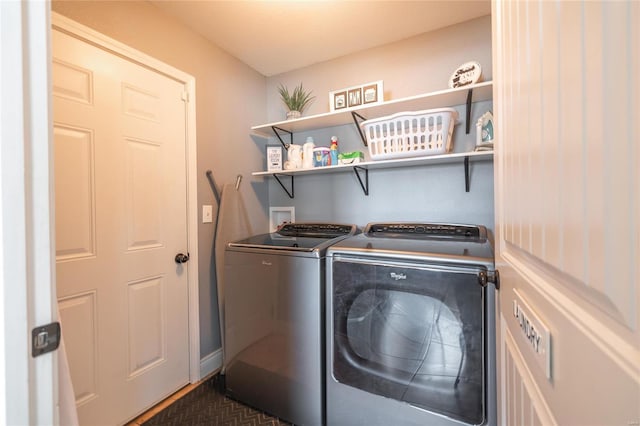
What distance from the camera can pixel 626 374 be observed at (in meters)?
0.28

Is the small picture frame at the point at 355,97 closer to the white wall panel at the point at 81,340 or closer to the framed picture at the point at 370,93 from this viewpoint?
the framed picture at the point at 370,93

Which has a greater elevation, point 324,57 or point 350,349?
point 324,57

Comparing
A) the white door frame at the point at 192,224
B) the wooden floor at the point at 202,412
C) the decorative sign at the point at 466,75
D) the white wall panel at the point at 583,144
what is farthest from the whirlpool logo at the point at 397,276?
the white door frame at the point at 192,224

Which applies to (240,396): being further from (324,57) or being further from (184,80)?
(324,57)

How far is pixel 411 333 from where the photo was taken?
1.23 m

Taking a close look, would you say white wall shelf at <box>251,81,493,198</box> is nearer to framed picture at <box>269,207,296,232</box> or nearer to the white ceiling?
framed picture at <box>269,207,296,232</box>

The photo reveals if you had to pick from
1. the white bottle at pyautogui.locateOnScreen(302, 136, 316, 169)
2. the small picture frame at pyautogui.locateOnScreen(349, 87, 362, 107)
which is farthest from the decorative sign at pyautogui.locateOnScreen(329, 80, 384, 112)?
the white bottle at pyautogui.locateOnScreen(302, 136, 316, 169)

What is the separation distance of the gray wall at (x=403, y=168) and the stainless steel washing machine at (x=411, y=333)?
0.41 meters

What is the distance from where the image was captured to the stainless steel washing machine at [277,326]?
1404 mm

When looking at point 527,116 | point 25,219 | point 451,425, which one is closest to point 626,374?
point 527,116

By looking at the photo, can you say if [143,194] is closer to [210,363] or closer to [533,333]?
[210,363]

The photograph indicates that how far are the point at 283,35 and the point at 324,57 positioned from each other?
16.5 inches

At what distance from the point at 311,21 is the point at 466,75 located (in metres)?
1.06

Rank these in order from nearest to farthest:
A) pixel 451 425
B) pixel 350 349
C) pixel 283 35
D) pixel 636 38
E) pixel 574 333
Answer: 1. pixel 636 38
2. pixel 574 333
3. pixel 451 425
4. pixel 350 349
5. pixel 283 35
